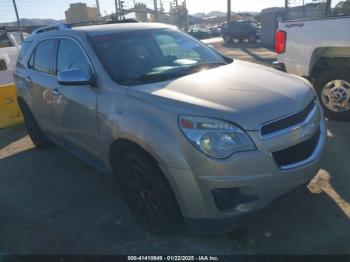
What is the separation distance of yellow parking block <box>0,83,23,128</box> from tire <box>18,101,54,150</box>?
1628 mm

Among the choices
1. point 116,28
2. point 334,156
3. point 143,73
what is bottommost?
point 334,156

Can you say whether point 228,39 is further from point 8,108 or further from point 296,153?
point 296,153

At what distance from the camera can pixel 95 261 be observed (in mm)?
3033

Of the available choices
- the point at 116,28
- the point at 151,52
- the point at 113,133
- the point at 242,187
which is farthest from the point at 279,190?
the point at 116,28

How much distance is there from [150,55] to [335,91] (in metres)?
3.16

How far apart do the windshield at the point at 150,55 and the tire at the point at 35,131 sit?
229 cm

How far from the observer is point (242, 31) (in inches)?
1148

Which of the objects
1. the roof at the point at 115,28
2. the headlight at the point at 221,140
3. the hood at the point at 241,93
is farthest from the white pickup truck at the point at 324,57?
the headlight at the point at 221,140

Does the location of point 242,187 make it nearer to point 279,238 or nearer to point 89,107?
point 279,238

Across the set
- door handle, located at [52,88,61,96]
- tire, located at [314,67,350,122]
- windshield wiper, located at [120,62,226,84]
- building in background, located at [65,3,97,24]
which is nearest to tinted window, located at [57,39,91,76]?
door handle, located at [52,88,61,96]

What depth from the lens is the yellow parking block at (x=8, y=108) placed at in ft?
23.4

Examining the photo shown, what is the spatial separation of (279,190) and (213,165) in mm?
562

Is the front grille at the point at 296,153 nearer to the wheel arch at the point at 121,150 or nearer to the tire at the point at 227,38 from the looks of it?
the wheel arch at the point at 121,150

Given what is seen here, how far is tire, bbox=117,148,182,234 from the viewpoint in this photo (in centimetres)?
287
